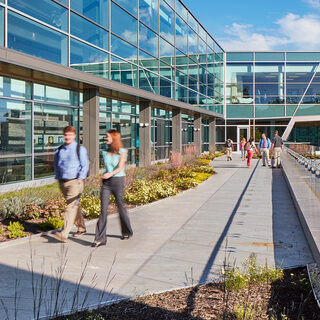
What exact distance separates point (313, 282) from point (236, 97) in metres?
40.8

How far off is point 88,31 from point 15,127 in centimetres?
436

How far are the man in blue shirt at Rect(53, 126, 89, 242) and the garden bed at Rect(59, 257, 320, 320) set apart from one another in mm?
2915

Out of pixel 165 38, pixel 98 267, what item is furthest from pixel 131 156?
pixel 98 267

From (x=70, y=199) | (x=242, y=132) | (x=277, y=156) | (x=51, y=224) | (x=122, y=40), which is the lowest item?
(x=51, y=224)

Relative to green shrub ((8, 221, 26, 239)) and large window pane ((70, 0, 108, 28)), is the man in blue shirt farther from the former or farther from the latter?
large window pane ((70, 0, 108, 28))

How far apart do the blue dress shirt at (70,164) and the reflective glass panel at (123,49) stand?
1146 centimetres

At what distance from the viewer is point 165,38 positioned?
25016mm

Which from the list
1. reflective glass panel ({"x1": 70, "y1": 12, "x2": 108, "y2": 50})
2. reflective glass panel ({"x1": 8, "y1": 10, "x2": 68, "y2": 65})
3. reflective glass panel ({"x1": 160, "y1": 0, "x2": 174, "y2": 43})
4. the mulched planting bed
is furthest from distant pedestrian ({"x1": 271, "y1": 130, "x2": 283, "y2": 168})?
the mulched planting bed

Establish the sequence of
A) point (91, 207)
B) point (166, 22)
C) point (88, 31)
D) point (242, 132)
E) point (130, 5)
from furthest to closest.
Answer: point (242, 132)
point (166, 22)
point (130, 5)
point (88, 31)
point (91, 207)

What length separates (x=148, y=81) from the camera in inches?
864

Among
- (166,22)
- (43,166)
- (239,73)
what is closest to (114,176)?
(43,166)

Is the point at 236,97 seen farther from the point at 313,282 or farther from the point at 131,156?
the point at 313,282

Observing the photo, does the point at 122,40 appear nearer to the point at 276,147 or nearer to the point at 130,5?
the point at 130,5

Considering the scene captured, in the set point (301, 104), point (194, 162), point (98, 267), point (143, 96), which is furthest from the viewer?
point (301, 104)
